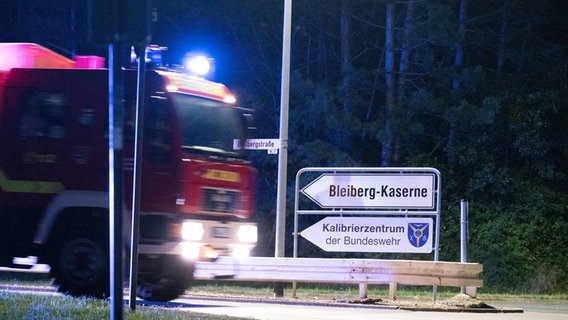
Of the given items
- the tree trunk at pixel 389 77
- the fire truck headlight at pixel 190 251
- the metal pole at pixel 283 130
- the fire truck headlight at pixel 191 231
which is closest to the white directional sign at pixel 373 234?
the metal pole at pixel 283 130

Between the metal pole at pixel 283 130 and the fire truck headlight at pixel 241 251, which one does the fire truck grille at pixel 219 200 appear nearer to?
the fire truck headlight at pixel 241 251

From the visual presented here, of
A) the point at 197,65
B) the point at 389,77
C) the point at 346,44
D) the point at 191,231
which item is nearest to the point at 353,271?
the point at 191,231

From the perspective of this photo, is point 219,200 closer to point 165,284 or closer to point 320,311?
point 165,284

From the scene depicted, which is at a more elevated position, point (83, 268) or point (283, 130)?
point (283, 130)

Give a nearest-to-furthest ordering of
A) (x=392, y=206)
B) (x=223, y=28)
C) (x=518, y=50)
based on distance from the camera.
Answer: (x=392, y=206)
(x=518, y=50)
(x=223, y=28)

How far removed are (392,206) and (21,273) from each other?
1133 cm

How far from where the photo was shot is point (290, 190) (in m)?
33.2

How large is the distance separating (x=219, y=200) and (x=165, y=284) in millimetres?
1693

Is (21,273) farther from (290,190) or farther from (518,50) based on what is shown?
(518,50)

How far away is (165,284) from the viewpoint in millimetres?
18016

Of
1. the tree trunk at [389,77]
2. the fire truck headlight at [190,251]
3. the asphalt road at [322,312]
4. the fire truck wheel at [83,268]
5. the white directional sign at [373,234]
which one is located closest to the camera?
the asphalt road at [322,312]

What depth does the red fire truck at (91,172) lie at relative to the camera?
1641 cm

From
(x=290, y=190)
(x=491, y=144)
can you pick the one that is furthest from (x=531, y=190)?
(x=290, y=190)

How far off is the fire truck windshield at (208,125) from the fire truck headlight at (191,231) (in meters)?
1.05
